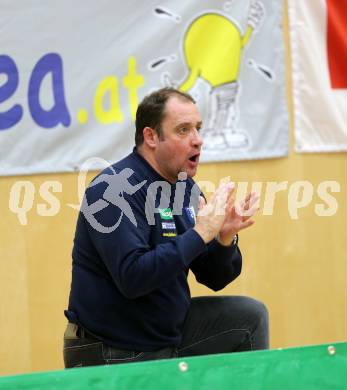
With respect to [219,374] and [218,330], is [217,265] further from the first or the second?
[219,374]

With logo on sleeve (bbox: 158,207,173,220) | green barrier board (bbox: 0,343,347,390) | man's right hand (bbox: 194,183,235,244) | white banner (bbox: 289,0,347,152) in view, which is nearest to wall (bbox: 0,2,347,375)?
white banner (bbox: 289,0,347,152)

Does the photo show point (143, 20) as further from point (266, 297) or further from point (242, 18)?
point (266, 297)

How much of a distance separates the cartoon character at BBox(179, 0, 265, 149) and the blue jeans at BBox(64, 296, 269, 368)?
106cm

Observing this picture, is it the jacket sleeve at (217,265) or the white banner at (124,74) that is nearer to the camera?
the jacket sleeve at (217,265)

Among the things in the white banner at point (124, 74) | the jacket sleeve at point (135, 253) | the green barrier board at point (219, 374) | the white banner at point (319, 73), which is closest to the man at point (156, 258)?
the jacket sleeve at point (135, 253)

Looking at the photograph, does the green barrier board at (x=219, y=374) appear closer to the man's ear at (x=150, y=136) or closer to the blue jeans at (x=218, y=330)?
the blue jeans at (x=218, y=330)

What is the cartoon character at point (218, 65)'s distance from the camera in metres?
3.11

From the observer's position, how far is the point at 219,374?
1.62 m

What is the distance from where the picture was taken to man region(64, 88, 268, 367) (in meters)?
1.98

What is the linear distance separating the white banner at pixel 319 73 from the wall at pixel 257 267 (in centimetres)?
9

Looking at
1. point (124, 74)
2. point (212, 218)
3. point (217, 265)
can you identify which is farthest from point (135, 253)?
point (124, 74)

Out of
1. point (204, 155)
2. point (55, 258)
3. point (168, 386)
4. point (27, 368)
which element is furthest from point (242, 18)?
point (168, 386)

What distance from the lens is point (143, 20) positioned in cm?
305

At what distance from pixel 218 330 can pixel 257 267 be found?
1070 millimetres
